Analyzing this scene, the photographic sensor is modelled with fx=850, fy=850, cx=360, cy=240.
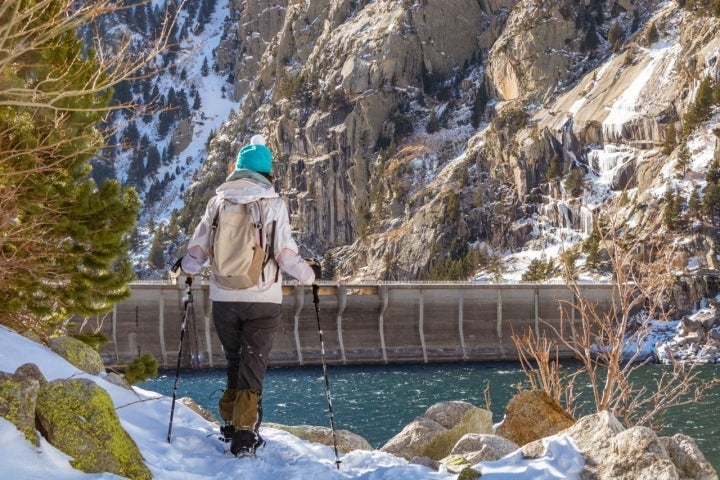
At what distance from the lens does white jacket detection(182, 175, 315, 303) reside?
5.97m

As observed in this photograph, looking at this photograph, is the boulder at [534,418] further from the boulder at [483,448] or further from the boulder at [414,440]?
the boulder at [483,448]

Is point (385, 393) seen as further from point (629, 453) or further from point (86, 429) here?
point (86, 429)

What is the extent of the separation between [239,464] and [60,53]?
218 inches

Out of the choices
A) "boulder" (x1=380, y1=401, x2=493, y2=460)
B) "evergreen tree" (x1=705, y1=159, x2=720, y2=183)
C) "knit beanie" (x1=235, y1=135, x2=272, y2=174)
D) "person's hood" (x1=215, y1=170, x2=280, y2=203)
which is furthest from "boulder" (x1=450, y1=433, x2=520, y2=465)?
"evergreen tree" (x1=705, y1=159, x2=720, y2=183)

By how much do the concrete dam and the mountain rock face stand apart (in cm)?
1821

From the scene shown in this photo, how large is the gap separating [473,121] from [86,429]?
89.9 m

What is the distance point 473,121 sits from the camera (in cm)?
9281

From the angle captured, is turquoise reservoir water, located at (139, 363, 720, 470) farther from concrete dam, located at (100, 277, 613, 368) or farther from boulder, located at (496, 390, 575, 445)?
boulder, located at (496, 390, 575, 445)

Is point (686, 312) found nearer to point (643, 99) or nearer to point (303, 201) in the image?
point (643, 99)

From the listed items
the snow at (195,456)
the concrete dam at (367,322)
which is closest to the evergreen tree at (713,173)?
the concrete dam at (367,322)

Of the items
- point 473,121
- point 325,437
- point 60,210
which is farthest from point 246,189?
point 473,121

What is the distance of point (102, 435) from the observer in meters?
5.14

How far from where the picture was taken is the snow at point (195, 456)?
4730mm

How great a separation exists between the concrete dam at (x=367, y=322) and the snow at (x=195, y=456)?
3551cm
